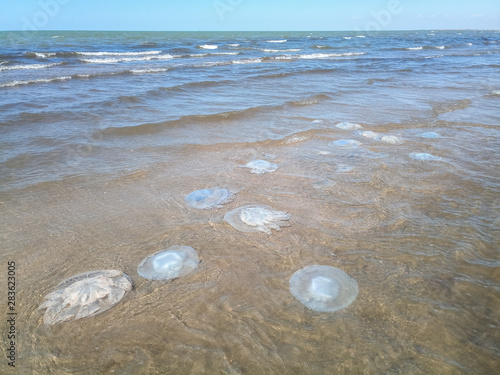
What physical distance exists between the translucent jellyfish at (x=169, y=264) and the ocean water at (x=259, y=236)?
64mm

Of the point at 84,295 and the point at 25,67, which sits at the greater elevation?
the point at 25,67

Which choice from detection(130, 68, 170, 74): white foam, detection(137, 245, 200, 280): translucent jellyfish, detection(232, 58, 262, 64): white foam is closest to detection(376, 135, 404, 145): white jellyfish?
detection(137, 245, 200, 280): translucent jellyfish

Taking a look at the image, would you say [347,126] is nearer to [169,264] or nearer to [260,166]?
[260,166]

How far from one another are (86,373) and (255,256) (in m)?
1.22

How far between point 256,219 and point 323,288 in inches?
36.2

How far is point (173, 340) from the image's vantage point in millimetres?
1683

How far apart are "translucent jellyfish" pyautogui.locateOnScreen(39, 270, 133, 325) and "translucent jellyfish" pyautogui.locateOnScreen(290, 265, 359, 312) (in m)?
1.10

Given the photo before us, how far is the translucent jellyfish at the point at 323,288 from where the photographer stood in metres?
1.89

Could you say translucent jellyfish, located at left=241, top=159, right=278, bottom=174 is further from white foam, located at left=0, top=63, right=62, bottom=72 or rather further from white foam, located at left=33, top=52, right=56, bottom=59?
white foam, located at left=33, top=52, right=56, bottom=59

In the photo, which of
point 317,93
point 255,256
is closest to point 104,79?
point 317,93

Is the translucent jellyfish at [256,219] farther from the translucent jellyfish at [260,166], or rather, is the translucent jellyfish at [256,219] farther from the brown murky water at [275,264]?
the translucent jellyfish at [260,166]

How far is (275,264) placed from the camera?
2240mm

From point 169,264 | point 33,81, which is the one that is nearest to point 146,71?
point 33,81

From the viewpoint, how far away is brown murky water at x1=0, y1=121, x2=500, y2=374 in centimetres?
160
